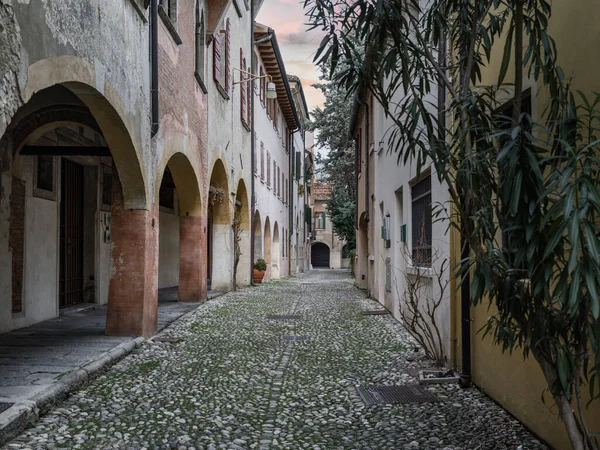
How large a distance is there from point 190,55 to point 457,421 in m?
8.73

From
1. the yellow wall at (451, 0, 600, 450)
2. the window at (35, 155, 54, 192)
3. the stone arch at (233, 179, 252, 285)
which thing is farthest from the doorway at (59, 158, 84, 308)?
the yellow wall at (451, 0, 600, 450)

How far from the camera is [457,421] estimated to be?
168 inches

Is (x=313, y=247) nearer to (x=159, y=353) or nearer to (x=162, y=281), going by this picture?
(x=162, y=281)

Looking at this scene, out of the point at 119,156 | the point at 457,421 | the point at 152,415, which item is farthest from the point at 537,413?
the point at 119,156

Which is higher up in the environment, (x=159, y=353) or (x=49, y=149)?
(x=49, y=149)

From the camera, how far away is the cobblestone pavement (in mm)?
3893

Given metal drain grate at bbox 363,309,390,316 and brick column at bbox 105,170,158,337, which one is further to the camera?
metal drain grate at bbox 363,309,390,316

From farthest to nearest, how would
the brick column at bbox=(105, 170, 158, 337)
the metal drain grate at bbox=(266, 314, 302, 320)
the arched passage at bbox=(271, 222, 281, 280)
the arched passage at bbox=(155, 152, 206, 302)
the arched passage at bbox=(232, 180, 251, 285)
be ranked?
the arched passage at bbox=(271, 222, 281, 280)
the arched passage at bbox=(232, 180, 251, 285)
the arched passage at bbox=(155, 152, 206, 302)
the metal drain grate at bbox=(266, 314, 302, 320)
the brick column at bbox=(105, 170, 158, 337)

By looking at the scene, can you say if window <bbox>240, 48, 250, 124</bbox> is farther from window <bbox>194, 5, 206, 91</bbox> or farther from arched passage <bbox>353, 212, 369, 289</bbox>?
window <bbox>194, 5, 206, 91</bbox>

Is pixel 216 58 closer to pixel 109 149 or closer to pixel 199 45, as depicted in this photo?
pixel 199 45

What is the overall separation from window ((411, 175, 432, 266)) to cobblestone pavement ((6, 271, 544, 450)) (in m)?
1.24

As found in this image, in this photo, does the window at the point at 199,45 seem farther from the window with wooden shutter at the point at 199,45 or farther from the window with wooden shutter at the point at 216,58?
the window with wooden shutter at the point at 216,58

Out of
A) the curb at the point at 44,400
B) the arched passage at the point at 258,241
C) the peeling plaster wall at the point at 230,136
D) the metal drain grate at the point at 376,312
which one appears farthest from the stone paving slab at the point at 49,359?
the arched passage at the point at 258,241

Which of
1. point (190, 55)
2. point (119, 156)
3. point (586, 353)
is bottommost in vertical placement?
point (586, 353)
